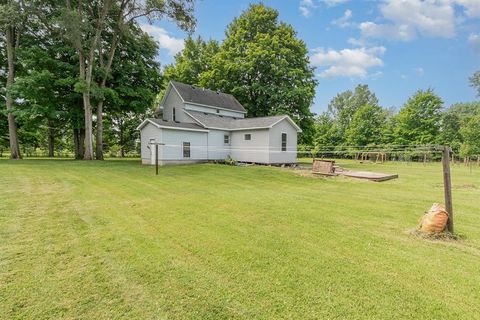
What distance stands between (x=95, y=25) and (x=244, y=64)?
1299 centimetres

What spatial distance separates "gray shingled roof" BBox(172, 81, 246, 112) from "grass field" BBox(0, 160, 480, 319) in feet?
53.3

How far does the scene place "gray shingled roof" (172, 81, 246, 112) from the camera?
2125 centimetres

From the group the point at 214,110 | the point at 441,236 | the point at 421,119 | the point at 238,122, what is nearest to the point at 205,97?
the point at 214,110

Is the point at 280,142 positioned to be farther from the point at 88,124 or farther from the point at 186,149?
the point at 88,124

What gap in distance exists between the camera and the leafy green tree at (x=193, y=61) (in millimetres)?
29934

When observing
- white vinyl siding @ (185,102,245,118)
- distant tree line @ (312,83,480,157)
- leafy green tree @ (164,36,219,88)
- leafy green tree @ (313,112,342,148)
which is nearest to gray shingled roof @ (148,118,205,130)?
white vinyl siding @ (185,102,245,118)

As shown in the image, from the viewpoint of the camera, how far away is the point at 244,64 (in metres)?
24.8

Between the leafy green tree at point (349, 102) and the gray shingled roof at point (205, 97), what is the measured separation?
25423mm

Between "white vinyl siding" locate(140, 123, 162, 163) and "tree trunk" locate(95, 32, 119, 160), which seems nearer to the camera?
"white vinyl siding" locate(140, 123, 162, 163)

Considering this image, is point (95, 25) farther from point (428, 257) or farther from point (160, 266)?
point (428, 257)

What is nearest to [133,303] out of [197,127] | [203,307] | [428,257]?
[203,307]

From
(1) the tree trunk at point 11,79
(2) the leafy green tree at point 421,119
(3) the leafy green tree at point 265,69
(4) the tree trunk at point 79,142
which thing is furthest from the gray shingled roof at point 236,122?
(2) the leafy green tree at point 421,119

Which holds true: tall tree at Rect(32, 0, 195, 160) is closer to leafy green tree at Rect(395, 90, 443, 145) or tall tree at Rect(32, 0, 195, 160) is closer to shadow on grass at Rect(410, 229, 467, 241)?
shadow on grass at Rect(410, 229, 467, 241)

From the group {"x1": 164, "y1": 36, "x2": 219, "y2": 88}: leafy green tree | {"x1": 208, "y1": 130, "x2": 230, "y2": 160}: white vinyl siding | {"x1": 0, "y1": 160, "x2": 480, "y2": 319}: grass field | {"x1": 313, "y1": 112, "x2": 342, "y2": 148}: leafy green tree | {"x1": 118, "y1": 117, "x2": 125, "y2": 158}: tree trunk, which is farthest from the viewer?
{"x1": 313, "y1": 112, "x2": 342, "y2": 148}: leafy green tree
